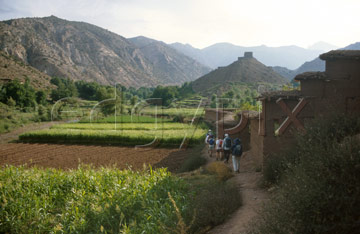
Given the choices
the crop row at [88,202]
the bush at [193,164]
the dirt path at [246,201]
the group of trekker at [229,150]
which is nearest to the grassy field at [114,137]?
the group of trekker at [229,150]

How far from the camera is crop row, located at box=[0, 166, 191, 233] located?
6.48 m

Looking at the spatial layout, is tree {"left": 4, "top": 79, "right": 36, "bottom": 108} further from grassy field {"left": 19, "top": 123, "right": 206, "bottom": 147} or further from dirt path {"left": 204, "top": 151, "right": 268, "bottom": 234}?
dirt path {"left": 204, "top": 151, "right": 268, "bottom": 234}

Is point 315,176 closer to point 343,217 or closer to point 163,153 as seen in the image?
point 343,217

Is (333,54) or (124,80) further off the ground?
(124,80)

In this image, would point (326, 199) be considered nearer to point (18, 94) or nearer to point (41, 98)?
point (18, 94)

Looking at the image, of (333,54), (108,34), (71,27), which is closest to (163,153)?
(333,54)

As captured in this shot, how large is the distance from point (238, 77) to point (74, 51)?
87390 millimetres

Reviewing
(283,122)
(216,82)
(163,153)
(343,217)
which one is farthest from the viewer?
(216,82)

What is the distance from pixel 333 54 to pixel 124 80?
402 feet

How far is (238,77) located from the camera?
88688 millimetres

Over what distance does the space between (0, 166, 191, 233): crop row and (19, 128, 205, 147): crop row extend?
545 inches

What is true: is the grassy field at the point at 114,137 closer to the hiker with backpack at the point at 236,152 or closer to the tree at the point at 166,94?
the hiker with backpack at the point at 236,152

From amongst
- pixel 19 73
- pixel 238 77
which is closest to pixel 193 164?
pixel 19 73

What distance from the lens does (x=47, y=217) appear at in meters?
7.57
